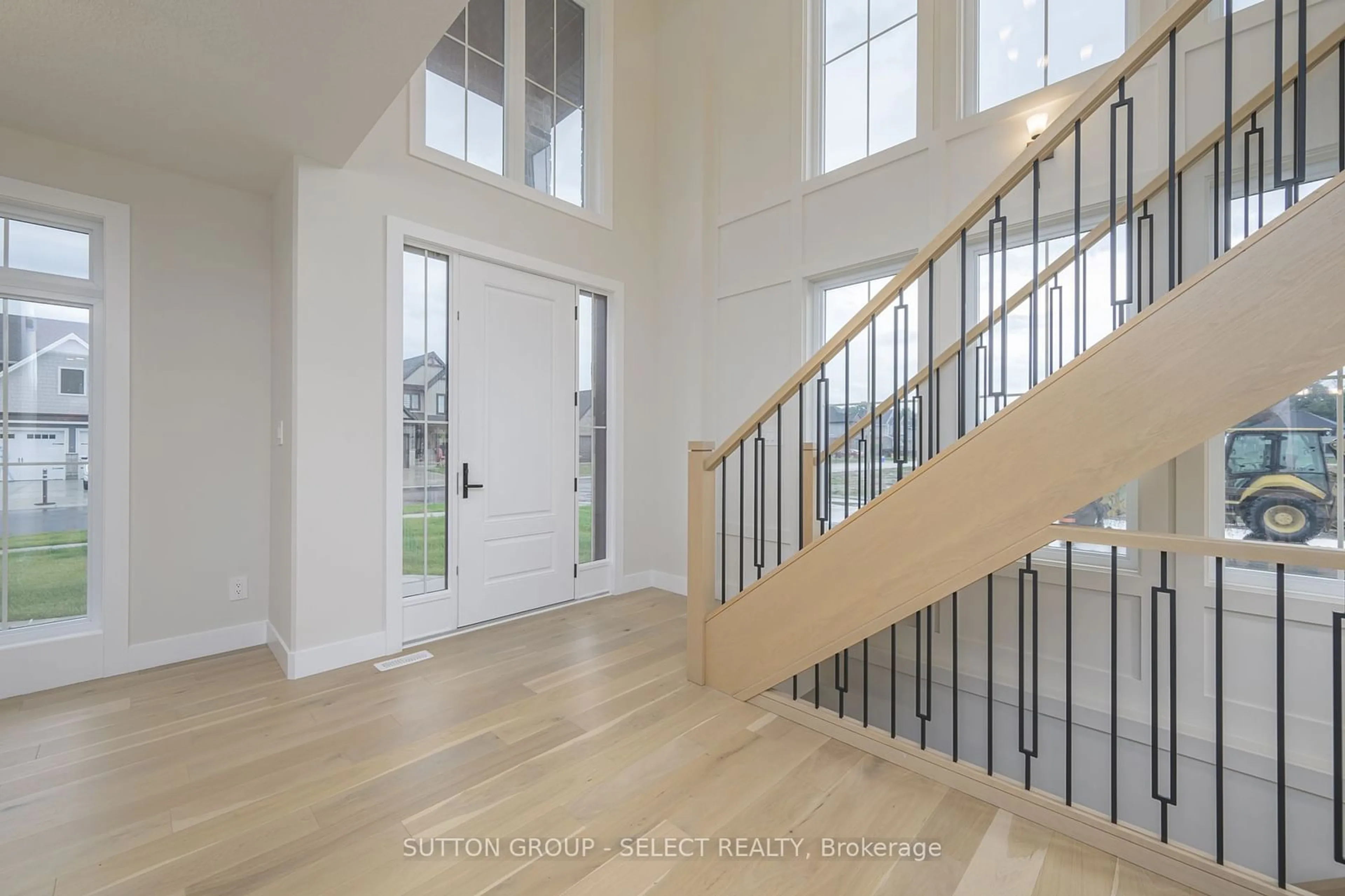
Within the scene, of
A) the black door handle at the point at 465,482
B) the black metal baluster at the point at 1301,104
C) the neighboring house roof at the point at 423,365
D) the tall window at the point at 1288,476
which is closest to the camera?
the black metal baluster at the point at 1301,104

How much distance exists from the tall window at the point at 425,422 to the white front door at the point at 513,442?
0.10 metres

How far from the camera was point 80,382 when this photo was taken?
2771 millimetres

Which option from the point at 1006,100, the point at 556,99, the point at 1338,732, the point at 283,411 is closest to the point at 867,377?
the point at 1006,100

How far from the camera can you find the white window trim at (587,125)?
3660 mm

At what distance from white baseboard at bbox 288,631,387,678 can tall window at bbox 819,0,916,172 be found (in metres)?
4.02

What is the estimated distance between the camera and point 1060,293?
101 inches

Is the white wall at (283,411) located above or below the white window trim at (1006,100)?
below

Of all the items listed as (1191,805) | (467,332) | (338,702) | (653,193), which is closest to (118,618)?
(338,702)

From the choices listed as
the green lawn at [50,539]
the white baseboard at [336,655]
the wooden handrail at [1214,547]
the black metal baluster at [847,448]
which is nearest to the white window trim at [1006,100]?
the black metal baluster at [847,448]

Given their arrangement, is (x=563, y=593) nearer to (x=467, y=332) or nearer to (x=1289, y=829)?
(x=467, y=332)

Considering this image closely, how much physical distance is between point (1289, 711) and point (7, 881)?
4.21 meters

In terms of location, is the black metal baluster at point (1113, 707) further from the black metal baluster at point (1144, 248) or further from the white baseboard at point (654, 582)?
the white baseboard at point (654, 582)

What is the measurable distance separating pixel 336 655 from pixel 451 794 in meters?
1.42

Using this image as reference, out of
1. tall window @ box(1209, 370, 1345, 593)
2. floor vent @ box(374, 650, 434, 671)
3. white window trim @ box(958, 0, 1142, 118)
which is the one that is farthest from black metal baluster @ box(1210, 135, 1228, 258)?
floor vent @ box(374, 650, 434, 671)
